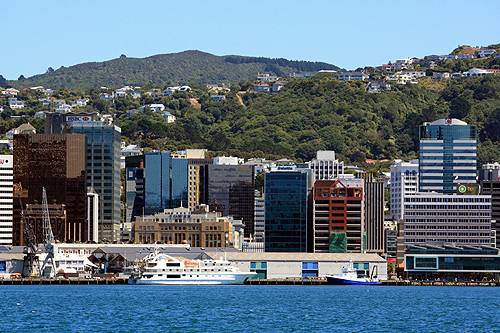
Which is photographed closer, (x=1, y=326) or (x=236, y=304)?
(x=1, y=326)

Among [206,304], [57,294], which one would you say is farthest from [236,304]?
[57,294]

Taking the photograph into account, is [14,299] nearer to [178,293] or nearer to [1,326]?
[178,293]

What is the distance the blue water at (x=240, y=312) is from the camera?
117812 millimetres

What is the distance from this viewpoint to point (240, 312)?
455 feet

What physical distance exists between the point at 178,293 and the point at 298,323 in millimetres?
67458

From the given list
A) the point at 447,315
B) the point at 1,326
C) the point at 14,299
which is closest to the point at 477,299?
the point at 447,315

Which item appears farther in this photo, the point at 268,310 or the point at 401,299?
the point at 401,299

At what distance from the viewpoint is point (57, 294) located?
182m

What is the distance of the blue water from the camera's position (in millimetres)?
117812

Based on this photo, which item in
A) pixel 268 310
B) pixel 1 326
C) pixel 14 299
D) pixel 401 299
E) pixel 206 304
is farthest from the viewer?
pixel 401 299

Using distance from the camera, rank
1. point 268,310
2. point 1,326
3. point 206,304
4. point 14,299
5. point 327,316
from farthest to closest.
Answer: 1. point 14,299
2. point 206,304
3. point 268,310
4. point 327,316
5. point 1,326

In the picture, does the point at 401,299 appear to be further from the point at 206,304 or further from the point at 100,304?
the point at 100,304

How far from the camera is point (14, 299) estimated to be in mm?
164875

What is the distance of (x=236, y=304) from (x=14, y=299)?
130ft
